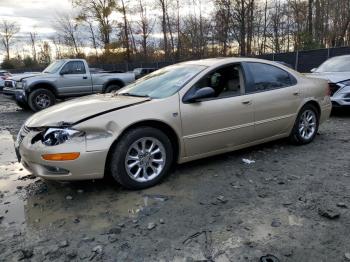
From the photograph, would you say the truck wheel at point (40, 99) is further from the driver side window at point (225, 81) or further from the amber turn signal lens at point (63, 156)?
the amber turn signal lens at point (63, 156)

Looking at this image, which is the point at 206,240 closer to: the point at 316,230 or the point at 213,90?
the point at 316,230

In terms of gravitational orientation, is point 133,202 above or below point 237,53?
below

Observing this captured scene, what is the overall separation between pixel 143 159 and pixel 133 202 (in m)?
0.54

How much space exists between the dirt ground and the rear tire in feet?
2.24

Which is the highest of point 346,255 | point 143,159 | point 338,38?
point 338,38

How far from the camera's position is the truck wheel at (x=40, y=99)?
39.3ft

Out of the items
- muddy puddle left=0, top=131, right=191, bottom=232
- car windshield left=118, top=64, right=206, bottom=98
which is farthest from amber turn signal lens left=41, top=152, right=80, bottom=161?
car windshield left=118, top=64, right=206, bottom=98

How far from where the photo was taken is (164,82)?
4969 millimetres

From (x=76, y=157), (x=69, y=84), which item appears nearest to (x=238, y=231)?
(x=76, y=157)

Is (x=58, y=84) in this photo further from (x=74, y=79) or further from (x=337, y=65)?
(x=337, y=65)

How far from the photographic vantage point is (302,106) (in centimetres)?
584

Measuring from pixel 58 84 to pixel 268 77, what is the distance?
8.84 m

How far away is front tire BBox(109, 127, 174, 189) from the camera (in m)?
4.03

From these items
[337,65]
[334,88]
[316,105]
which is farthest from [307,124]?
[337,65]
